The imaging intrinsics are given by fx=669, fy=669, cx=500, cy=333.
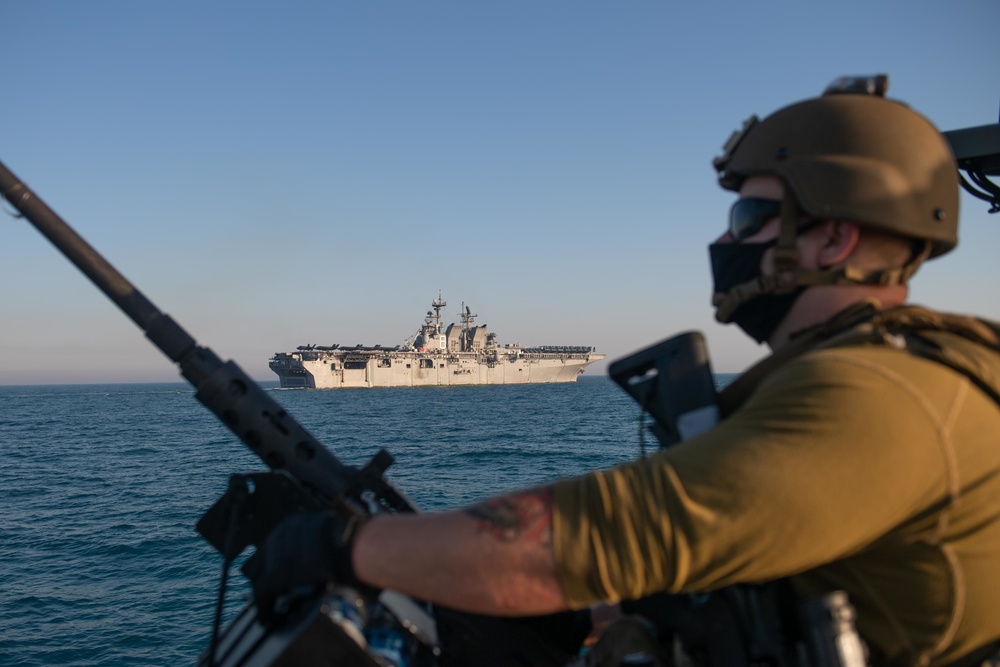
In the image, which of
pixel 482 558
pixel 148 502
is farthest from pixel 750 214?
pixel 148 502

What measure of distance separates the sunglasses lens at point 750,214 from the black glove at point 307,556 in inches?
55.4

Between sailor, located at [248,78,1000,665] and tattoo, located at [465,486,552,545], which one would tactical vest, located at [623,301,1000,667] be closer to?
sailor, located at [248,78,1000,665]

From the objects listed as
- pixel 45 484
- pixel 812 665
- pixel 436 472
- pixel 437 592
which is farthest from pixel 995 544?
pixel 45 484

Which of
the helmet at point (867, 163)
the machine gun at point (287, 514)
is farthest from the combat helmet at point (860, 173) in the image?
the machine gun at point (287, 514)

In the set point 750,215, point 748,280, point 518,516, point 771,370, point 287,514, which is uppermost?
point 750,215

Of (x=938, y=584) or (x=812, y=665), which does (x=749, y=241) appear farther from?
(x=812, y=665)

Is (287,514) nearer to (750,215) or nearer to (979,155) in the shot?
(750,215)

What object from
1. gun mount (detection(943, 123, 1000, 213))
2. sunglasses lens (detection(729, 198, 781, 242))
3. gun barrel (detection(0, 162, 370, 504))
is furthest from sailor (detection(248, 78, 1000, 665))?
gun mount (detection(943, 123, 1000, 213))

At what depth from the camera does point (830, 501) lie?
4.40 ft

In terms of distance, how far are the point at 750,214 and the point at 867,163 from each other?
347 mm

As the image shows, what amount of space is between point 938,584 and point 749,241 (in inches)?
40.7

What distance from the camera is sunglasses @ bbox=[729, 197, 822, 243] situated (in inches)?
78.4

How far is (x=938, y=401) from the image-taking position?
1394 millimetres

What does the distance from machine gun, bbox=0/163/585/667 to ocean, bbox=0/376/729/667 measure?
7.40 meters
